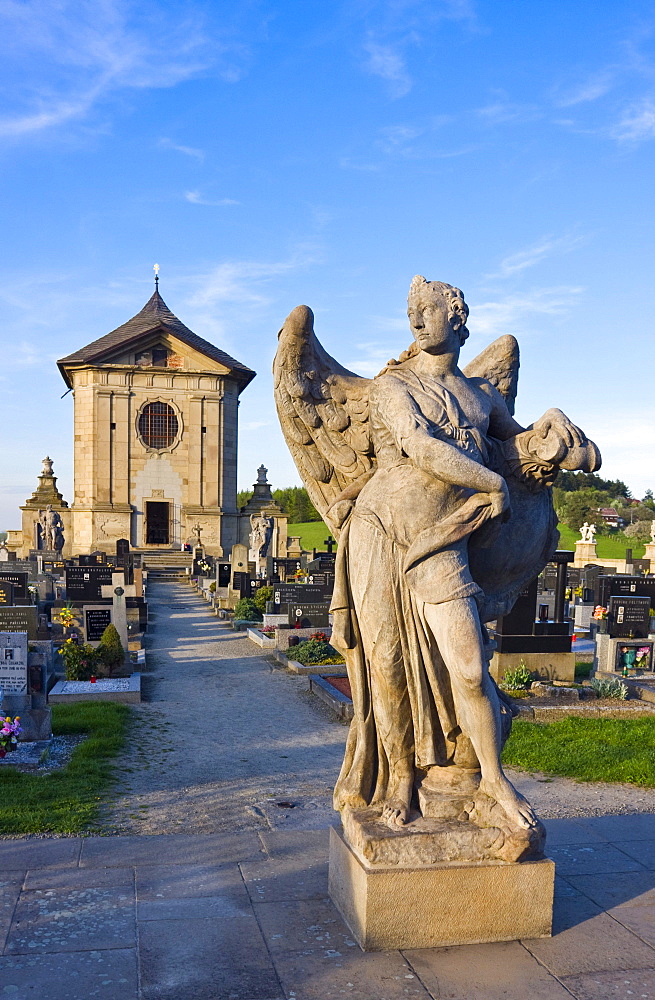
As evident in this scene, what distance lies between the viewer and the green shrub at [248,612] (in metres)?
19.6

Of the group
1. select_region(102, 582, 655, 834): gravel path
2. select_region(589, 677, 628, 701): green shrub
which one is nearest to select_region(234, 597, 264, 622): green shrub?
select_region(102, 582, 655, 834): gravel path

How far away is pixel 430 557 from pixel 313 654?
1054 centimetres

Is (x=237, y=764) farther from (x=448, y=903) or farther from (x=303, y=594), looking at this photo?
(x=303, y=594)

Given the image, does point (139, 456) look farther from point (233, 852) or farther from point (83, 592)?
point (233, 852)

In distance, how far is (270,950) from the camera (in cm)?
358

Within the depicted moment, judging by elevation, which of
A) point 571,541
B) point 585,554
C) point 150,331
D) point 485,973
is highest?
point 150,331

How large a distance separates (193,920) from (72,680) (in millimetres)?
8751

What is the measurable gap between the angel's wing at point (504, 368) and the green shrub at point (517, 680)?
8276 mm

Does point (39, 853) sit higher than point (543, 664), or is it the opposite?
point (39, 853)

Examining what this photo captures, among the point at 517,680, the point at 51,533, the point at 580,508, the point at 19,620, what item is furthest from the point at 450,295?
the point at 580,508

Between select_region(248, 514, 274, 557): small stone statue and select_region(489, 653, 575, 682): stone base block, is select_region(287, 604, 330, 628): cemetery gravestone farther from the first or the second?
select_region(248, 514, 274, 557): small stone statue

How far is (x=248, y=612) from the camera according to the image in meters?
19.8

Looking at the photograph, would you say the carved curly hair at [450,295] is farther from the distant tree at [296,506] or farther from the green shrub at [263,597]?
the distant tree at [296,506]

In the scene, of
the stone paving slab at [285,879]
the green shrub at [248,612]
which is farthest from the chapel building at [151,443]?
the stone paving slab at [285,879]
